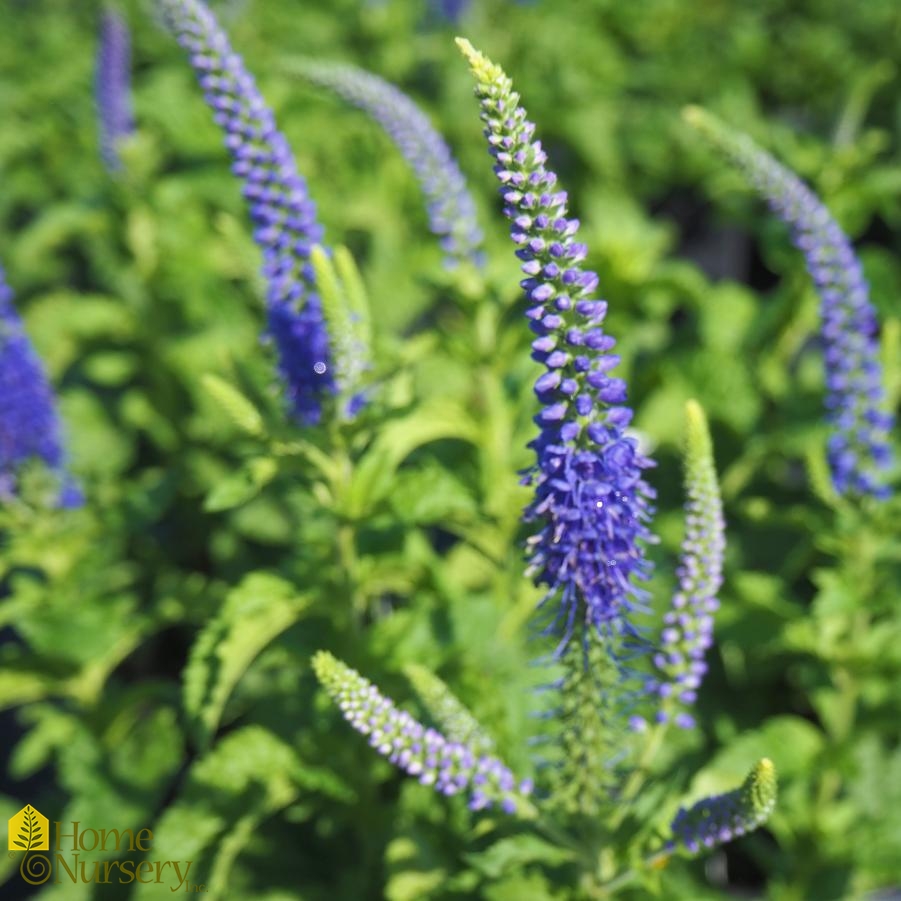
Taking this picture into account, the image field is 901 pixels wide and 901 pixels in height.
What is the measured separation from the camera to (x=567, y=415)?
6.17 ft

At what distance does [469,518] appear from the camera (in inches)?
127

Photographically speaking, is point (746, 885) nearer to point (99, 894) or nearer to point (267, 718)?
point (267, 718)

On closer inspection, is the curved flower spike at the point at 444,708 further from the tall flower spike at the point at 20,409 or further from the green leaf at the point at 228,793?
the tall flower spike at the point at 20,409

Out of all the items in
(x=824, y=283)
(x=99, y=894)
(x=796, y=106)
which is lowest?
(x=99, y=894)

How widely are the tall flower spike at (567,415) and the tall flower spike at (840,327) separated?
1359 mm

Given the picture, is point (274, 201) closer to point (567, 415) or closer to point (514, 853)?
point (567, 415)

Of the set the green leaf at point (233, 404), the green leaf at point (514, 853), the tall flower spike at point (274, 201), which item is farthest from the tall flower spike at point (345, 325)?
the green leaf at point (514, 853)

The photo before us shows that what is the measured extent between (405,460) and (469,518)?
607 millimetres

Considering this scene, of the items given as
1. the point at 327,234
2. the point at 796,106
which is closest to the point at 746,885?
the point at 327,234

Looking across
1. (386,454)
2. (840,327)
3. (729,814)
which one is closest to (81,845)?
(386,454)

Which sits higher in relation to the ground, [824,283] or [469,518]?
[824,283]

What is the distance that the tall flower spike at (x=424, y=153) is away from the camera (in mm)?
3434

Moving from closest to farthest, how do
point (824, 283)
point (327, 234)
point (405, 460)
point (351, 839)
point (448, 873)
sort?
point (448, 873) → point (824, 283) → point (351, 839) → point (405, 460) → point (327, 234)

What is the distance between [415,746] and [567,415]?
0.72 meters
